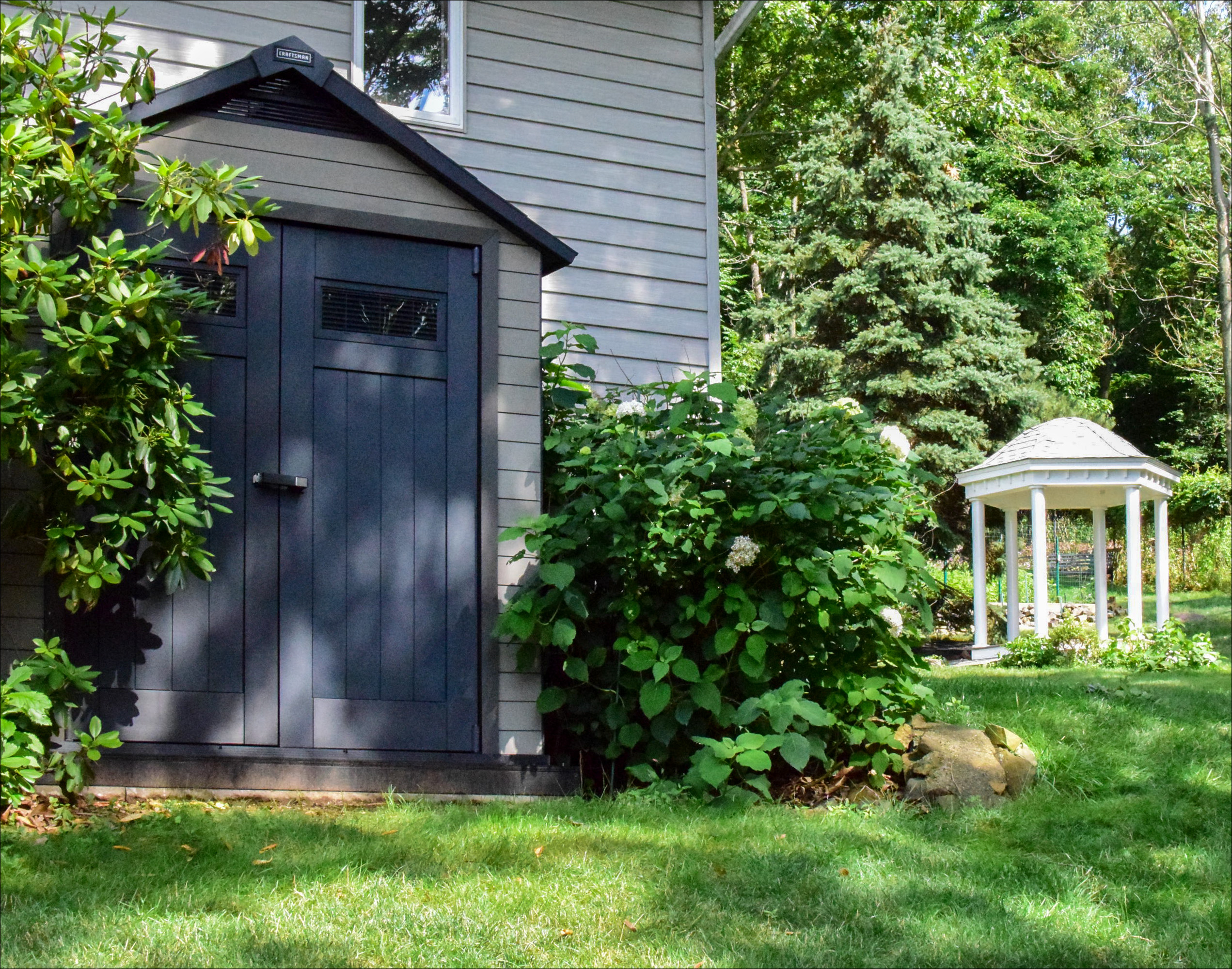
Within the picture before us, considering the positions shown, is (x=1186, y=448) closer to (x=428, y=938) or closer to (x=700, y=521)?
(x=700, y=521)

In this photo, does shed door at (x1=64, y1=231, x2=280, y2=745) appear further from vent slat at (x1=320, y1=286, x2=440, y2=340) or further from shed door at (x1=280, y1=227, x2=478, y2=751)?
vent slat at (x1=320, y1=286, x2=440, y2=340)

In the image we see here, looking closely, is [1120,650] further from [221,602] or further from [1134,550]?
[221,602]

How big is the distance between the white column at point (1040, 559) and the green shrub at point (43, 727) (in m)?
9.40

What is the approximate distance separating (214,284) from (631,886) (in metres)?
2.81

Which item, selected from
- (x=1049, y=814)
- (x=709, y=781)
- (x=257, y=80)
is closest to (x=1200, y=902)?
(x=1049, y=814)

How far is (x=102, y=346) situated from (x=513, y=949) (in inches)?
91.8

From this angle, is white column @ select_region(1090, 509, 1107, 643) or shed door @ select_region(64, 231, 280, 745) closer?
shed door @ select_region(64, 231, 280, 745)

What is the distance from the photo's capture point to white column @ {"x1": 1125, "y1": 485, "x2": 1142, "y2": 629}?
1134 cm

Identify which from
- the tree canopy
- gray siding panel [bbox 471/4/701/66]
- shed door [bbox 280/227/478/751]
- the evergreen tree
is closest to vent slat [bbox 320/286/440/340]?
shed door [bbox 280/227/478/751]

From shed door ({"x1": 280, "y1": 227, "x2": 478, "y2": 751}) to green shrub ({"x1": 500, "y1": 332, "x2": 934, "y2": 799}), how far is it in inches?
13.0

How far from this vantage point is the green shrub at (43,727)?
3.68 m

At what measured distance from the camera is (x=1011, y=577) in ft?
41.7

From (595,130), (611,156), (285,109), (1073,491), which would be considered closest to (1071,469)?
(1073,491)

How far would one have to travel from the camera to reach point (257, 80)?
475 centimetres
